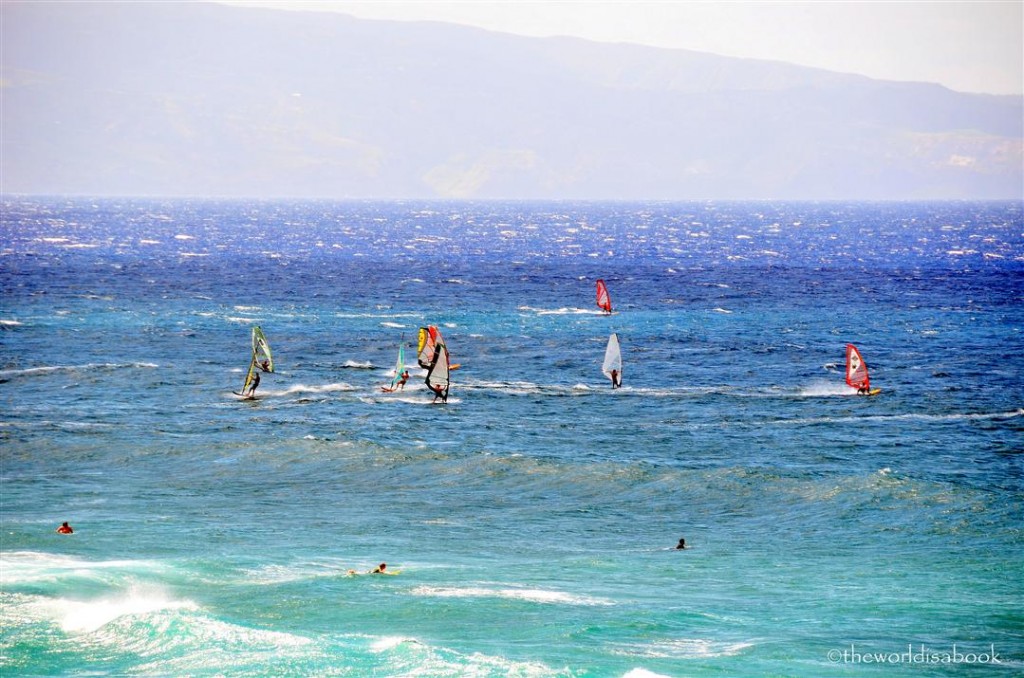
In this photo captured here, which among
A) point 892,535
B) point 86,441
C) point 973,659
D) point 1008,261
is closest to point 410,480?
point 86,441

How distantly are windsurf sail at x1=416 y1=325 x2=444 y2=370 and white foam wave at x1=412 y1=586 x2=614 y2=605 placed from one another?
28001mm

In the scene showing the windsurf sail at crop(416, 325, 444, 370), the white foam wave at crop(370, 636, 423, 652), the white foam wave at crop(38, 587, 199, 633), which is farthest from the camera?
the windsurf sail at crop(416, 325, 444, 370)

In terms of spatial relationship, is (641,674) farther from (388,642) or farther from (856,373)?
(856,373)

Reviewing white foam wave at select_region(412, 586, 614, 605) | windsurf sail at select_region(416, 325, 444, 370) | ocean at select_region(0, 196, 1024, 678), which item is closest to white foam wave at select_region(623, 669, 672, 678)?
ocean at select_region(0, 196, 1024, 678)

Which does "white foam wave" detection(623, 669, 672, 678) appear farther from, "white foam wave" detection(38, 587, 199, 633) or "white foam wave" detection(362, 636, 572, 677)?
"white foam wave" detection(38, 587, 199, 633)

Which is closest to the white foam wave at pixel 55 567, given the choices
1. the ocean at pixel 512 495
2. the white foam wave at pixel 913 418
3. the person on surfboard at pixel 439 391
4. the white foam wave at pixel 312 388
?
the ocean at pixel 512 495

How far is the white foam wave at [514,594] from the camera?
40.4m

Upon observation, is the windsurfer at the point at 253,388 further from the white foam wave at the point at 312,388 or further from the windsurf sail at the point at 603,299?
the windsurf sail at the point at 603,299

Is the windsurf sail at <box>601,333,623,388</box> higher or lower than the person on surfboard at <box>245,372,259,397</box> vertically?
higher

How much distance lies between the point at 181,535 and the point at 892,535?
1100 inches

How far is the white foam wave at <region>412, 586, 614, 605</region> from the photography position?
4041 centimetres

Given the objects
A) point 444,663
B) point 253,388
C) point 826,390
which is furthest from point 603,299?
point 444,663

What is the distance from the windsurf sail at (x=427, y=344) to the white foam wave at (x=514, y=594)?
2800cm

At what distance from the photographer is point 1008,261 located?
582 feet
